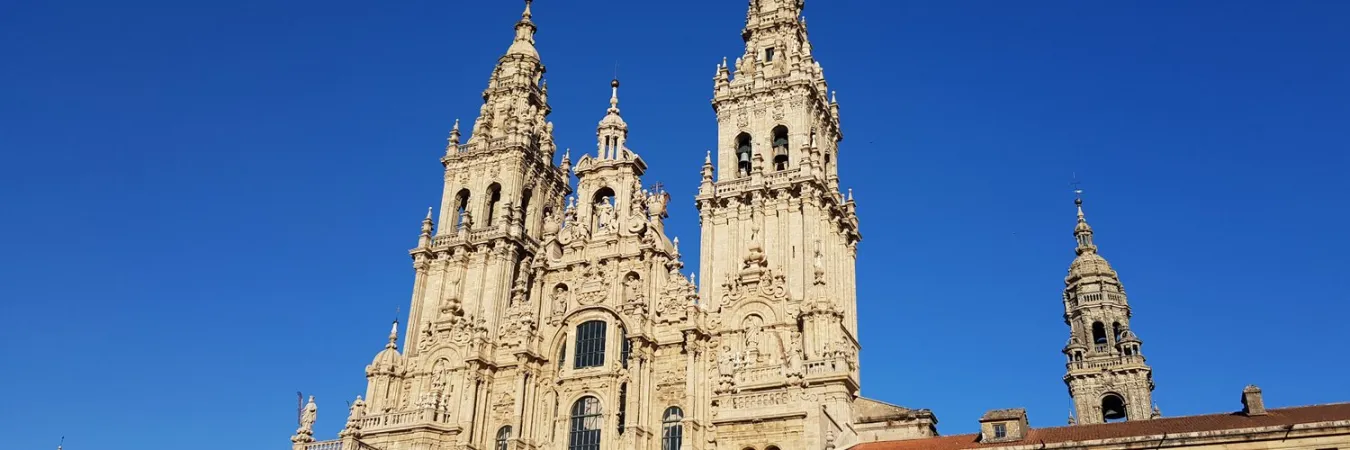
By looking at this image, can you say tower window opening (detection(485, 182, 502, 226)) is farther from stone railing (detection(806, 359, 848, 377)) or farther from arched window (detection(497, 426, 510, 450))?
stone railing (detection(806, 359, 848, 377))

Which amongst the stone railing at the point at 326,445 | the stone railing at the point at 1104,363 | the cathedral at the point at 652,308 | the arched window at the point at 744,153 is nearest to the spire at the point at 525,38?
the cathedral at the point at 652,308

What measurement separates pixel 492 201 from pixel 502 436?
43.9 ft

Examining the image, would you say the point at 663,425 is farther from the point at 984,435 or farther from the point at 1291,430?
the point at 1291,430

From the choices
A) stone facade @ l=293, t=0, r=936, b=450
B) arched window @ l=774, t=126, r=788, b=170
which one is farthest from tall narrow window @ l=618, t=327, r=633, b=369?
arched window @ l=774, t=126, r=788, b=170

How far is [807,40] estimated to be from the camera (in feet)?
177

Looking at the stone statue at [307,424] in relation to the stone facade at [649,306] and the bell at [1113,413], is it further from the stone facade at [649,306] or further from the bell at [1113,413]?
the bell at [1113,413]

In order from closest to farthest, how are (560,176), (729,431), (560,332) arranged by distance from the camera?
(729,431), (560,332), (560,176)

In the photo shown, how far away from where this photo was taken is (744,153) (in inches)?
1966

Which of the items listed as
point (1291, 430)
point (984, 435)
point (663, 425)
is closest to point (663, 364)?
point (663, 425)

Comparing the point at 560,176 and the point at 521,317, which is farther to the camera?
the point at 560,176

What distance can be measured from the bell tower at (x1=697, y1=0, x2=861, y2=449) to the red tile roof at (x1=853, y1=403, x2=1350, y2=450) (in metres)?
3.41

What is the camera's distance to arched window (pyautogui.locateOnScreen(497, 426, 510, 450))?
152ft

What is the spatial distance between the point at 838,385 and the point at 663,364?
8.14 meters

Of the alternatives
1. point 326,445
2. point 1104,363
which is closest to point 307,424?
point 326,445
